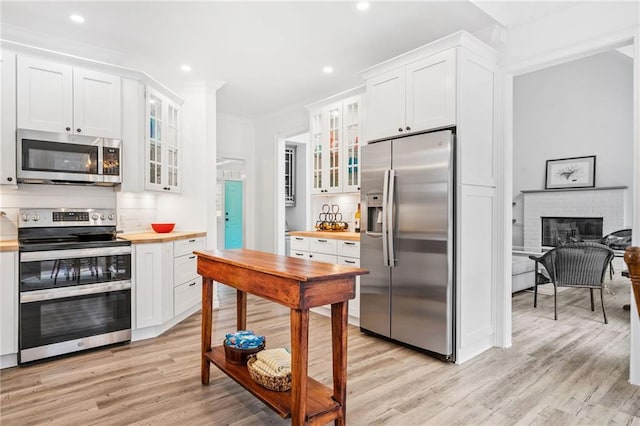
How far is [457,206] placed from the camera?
308cm

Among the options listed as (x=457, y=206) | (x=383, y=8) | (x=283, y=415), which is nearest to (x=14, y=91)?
(x=383, y=8)

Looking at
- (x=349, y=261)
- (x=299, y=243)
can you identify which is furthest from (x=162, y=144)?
(x=349, y=261)

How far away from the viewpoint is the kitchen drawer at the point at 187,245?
3901mm

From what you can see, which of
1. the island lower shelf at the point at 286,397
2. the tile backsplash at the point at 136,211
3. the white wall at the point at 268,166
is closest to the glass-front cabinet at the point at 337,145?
the white wall at the point at 268,166

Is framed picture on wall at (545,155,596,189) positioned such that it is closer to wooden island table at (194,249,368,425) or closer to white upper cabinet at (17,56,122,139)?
wooden island table at (194,249,368,425)

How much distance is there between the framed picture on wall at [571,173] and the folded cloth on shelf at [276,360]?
7664mm

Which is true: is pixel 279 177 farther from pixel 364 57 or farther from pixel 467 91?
pixel 467 91

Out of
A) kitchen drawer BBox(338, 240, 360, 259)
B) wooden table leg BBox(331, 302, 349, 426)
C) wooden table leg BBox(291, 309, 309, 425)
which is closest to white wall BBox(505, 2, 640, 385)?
kitchen drawer BBox(338, 240, 360, 259)

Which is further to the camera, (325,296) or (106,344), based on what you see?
(106,344)

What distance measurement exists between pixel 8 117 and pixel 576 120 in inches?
355

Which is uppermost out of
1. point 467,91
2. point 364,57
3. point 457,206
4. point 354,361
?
point 364,57

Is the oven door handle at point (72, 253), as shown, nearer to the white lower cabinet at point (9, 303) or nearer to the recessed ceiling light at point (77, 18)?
the white lower cabinet at point (9, 303)

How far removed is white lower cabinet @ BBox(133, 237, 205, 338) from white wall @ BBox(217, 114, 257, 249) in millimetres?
2421

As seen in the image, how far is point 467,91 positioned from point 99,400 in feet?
11.5
